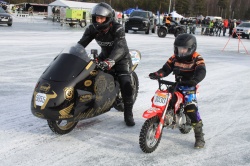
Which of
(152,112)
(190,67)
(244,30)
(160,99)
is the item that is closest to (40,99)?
(152,112)

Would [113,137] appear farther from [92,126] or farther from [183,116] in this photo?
[183,116]

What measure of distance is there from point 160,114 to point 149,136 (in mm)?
317

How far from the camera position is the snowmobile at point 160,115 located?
409 centimetres

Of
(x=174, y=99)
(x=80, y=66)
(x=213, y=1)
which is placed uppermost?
(x=213, y=1)

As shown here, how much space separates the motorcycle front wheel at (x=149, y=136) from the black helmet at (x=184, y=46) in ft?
3.01

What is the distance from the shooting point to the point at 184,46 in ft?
14.1

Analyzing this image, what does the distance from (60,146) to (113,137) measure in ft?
2.72

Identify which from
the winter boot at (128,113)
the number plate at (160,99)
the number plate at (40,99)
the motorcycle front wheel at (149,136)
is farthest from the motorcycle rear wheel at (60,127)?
the number plate at (160,99)

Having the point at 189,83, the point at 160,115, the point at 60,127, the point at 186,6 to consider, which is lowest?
the point at 60,127

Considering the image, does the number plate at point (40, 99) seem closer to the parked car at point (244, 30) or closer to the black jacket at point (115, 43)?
the black jacket at point (115, 43)

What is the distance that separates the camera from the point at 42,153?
4.06 m

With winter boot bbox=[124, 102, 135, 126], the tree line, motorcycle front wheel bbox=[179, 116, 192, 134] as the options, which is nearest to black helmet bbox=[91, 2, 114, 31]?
winter boot bbox=[124, 102, 135, 126]

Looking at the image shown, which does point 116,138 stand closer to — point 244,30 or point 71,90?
point 71,90

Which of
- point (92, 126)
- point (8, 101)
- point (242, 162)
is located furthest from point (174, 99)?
point (8, 101)
